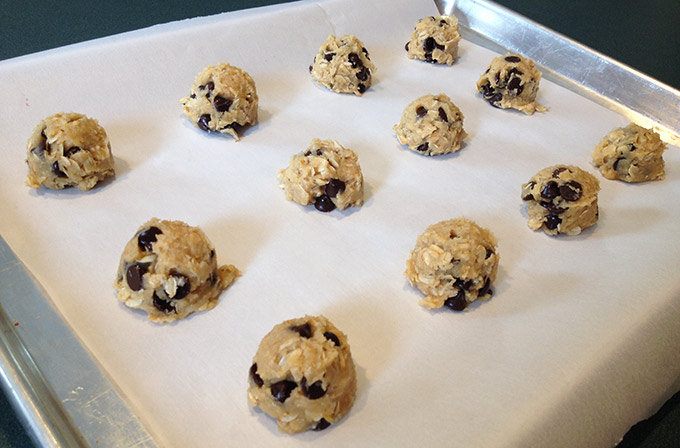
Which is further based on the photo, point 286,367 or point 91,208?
point 91,208

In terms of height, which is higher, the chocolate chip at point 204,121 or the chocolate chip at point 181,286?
the chocolate chip at point 181,286

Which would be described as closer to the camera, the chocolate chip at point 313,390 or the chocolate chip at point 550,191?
the chocolate chip at point 313,390

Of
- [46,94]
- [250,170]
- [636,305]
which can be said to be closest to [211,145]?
[250,170]

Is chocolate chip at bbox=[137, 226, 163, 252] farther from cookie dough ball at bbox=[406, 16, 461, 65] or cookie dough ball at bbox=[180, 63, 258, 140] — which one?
cookie dough ball at bbox=[406, 16, 461, 65]

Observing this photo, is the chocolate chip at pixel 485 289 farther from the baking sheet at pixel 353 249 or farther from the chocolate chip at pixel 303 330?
the chocolate chip at pixel 303 330

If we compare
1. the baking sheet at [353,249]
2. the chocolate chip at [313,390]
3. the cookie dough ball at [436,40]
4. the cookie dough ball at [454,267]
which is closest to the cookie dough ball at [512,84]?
the baking sheet at [353,249]

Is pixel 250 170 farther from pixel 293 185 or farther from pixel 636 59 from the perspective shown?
pixel 636 59

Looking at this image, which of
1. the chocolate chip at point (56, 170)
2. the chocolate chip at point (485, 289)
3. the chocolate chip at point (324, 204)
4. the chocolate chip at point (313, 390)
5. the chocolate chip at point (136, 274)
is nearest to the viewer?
the chocolate chip at point (313, 390)

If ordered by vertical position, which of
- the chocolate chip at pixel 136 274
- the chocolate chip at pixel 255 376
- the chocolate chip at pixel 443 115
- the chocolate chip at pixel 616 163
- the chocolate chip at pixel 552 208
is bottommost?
the chocolate chip at pixel 616 163
